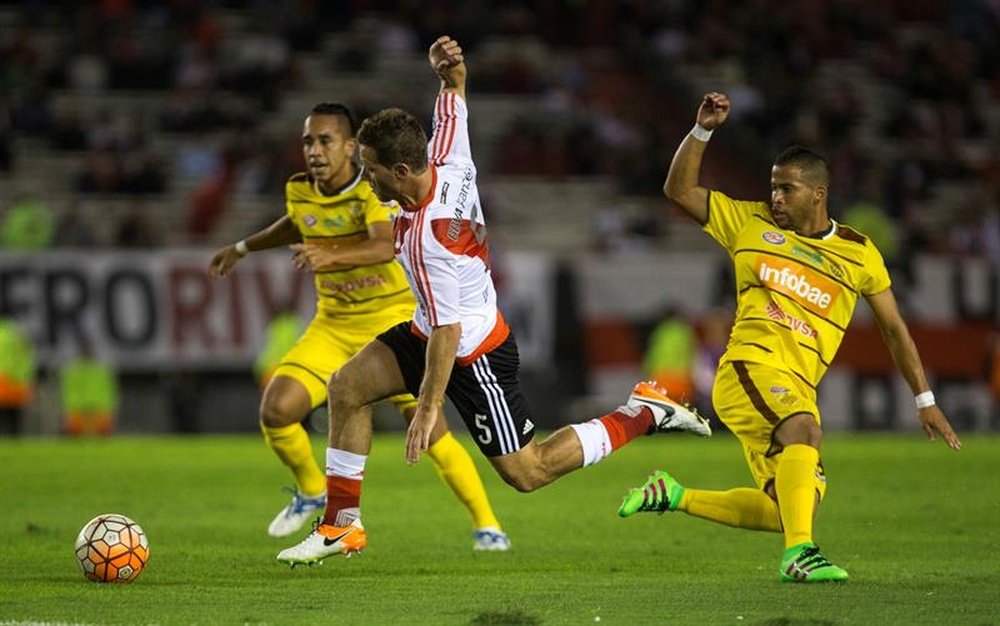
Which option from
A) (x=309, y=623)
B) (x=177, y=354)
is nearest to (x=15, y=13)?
(x=177, y=354)

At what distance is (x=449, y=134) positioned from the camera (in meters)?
8.76

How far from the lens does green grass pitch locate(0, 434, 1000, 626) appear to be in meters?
7.45

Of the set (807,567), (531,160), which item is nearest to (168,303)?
(531,160)

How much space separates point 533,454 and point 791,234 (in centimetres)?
170

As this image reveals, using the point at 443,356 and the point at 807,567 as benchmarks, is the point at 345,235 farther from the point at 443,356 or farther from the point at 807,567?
the point at 807,567

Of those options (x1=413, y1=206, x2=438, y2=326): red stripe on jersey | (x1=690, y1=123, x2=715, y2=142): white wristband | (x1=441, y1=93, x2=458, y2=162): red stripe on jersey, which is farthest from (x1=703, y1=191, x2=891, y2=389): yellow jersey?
(x1=413, y1=206, x2=438, y2=326): red stripe on jersey

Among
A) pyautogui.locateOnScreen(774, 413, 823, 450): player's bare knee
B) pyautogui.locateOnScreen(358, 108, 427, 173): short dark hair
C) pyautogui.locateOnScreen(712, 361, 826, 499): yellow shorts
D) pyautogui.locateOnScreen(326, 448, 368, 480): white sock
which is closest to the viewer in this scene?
pyautogui.locateOnScreen(358, 108, 427, 173): short dark hair

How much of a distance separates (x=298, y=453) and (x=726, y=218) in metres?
3.32

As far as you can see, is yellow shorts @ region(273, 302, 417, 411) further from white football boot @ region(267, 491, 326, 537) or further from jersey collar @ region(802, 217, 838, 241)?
jersey collar @ region(802, 217, 838, 241)

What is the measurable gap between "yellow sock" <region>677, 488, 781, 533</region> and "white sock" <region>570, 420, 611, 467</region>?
18.6 inches

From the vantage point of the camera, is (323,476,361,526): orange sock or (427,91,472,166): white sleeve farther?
(323,476,361,526): orange sock

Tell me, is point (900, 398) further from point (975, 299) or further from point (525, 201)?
point (525, 201)

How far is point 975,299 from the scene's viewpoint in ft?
86.5

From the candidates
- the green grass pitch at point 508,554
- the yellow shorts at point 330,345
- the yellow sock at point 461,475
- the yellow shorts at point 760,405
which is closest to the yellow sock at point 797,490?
the yellow shorts at point 760,405
